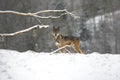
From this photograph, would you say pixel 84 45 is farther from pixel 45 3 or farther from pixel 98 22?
pixel 45 3

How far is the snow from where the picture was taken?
18.9 ft

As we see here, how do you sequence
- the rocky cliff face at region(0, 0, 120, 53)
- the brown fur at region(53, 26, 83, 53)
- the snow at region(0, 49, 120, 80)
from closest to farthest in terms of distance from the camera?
the snow at region(0, 49, 120, 80), the brown fur at region(53, 26, 83, 53), the rocky cliff face at region(0, 0, 120, 53)

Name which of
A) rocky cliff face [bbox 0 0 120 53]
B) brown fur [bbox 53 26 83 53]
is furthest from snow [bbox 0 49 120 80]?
rocky cliff face [bbox 0 0 120 53]

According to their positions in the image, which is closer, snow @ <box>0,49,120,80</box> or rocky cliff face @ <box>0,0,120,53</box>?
snow @ <box>0,49,120,80</box>

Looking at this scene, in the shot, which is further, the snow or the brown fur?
the brown fur

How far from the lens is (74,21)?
13.9m

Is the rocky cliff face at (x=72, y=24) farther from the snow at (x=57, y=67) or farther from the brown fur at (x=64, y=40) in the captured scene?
the snow at (x=57, y=67)

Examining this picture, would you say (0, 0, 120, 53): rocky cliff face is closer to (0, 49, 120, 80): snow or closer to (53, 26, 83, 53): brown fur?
(53, 26, 83, 53): brown fur

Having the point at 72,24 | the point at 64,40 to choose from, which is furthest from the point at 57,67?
the point at 72,24

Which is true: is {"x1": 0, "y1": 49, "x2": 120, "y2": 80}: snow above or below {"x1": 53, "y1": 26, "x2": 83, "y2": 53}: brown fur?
above

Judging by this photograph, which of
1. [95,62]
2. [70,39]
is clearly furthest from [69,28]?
[95,62]

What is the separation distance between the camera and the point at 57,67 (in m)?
6.22

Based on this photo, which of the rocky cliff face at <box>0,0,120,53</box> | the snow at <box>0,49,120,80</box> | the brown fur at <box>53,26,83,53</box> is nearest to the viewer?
the snow at <box>0,49,120,80</box>

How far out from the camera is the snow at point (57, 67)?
5.77 m
